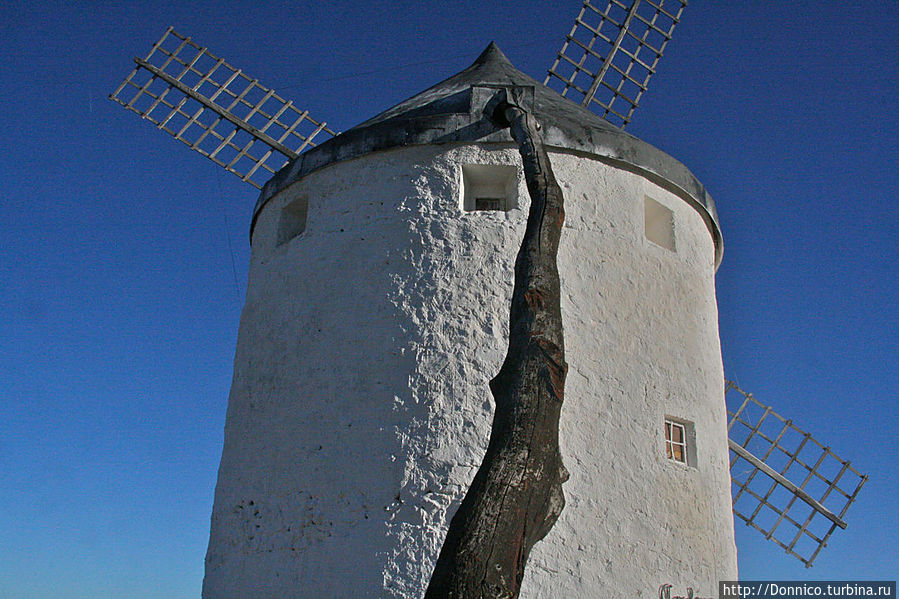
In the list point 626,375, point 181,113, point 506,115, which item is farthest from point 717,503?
point 181,113

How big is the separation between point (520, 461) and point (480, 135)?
12.2 ft

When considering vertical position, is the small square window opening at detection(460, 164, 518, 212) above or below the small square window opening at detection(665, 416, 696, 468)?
above

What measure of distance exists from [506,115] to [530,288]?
2.64 meters

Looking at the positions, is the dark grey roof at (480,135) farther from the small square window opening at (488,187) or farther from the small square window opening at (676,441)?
the small square window opening at (676,441)

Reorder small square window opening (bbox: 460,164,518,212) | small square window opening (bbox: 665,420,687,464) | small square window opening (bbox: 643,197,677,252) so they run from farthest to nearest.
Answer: small square window opening (bbox: 643,197,677,252) < small square window opening (bbox: 460,164,518,212) < small square window opening (bbox: 665,420,687,464)

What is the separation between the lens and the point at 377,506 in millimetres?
5699

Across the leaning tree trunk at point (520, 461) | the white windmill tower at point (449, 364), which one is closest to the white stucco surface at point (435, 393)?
the white windmill tower at point (449, 364)

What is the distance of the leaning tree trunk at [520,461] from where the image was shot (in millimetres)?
3105

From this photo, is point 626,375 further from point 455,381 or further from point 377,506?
point 377,506

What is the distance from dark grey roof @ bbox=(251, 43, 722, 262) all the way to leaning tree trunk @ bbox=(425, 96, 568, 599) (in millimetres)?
2697

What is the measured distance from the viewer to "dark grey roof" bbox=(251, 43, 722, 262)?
6609mm

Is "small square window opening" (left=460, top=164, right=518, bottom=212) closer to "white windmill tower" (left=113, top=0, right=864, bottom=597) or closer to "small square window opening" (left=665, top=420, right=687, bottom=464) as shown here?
"white windmill tower" (left=113, top=0, right=864, bottom=597)

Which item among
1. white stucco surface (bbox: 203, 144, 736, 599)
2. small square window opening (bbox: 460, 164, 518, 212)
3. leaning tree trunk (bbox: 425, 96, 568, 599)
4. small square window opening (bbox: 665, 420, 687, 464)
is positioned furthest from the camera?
small square window opening (bbox: 460, 164, 518, 212)

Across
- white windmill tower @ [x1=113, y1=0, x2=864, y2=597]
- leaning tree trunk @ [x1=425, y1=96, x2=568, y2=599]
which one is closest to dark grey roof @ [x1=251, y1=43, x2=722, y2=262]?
white windmill tower @ [x1=113, y1=0, x2=864, y2=597]
